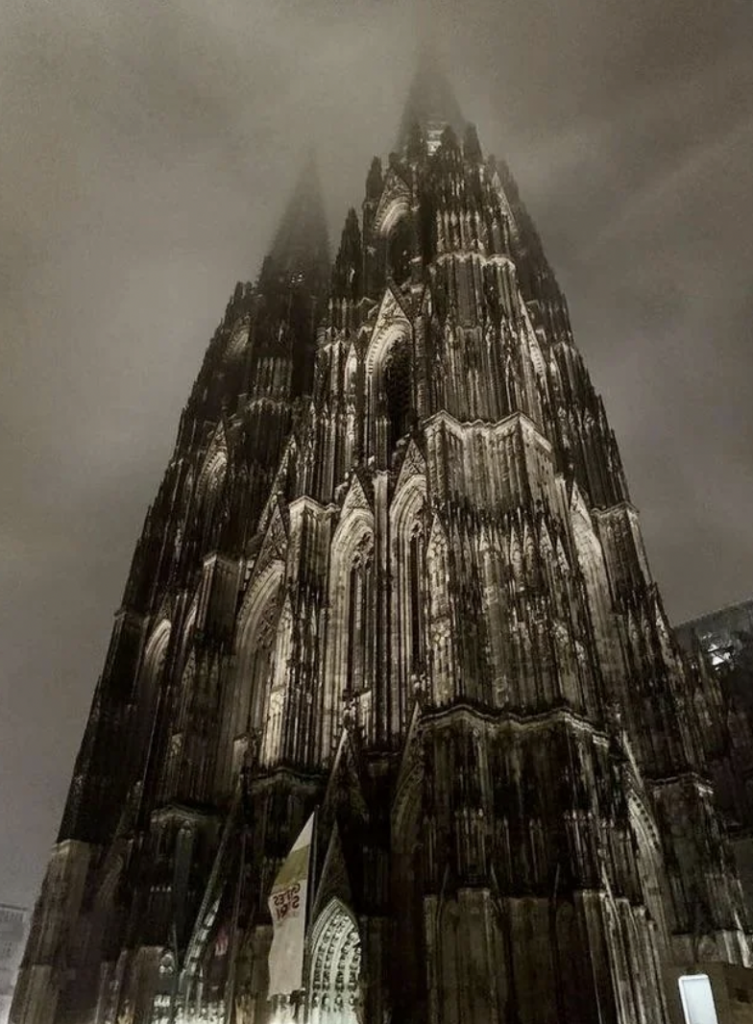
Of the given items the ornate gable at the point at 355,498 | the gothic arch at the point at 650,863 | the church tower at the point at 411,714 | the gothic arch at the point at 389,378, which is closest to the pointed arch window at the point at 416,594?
the church tower at the point at 411,714

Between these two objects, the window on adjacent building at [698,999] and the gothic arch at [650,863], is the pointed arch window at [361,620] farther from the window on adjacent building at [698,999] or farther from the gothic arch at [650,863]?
the window on adjacent building at [698,999]

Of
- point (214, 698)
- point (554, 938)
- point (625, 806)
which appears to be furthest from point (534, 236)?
point (554, 938)

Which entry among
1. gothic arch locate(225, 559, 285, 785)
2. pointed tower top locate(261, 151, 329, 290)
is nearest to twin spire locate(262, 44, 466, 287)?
pointed tower top locate(261, 151, 329, 290)

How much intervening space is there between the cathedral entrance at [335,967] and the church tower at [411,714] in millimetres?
62

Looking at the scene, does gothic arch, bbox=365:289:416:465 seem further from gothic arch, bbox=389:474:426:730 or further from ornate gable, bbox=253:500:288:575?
ornate gable, bbox=253:500:288:575

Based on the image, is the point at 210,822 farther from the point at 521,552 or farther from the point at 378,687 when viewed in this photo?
the point at 521,552

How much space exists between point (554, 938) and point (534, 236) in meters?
33.7

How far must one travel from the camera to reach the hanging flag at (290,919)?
17203mm

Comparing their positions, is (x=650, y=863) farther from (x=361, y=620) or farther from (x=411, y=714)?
(x=361, y=620)

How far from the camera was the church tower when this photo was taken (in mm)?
17031

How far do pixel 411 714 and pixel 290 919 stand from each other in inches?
219

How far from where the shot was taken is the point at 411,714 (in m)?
20.9

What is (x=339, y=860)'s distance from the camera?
64.8 ft

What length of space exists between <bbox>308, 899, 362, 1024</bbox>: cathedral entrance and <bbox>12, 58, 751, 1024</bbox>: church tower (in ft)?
0.20
